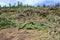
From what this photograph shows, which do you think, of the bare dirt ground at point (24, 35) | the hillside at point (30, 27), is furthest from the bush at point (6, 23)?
the bare dirt ground at point (24, 35)

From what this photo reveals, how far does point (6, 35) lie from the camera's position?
25.4 feet

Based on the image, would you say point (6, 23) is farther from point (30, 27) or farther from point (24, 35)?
point (24, 35)

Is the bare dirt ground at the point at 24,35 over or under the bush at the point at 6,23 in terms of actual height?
under

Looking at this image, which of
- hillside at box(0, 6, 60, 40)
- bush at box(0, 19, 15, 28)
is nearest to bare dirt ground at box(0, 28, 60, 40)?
hillside at box(0, 6, 60, 40)

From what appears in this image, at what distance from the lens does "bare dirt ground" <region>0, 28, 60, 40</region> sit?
714cm

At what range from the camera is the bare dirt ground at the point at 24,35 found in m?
7.14

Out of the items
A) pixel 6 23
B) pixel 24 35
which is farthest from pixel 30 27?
pixel 6 23

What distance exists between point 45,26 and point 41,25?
22 cm

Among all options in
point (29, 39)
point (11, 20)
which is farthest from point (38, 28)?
point (11, 20)

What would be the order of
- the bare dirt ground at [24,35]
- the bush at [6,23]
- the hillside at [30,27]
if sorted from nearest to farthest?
the bare dirt ground at [24,35] < the hillside at [30,27] < the bush at [6,23]

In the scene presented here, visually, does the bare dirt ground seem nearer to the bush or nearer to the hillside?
the hillside

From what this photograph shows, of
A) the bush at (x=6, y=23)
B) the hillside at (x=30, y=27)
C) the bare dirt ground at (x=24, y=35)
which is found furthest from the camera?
the bush at (x=6, y=23)

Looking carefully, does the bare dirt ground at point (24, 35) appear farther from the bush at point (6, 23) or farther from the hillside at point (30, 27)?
the bush at point (6, 23)

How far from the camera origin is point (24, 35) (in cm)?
747
